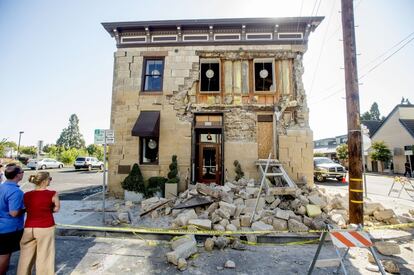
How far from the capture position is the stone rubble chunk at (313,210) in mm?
6863

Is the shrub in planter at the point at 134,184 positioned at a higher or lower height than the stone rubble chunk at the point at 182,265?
higher

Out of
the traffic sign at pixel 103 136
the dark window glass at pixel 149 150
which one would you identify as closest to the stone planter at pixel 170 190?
the dark window glass at pixel 149 150

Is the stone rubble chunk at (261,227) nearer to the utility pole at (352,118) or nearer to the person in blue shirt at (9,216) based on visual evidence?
the utility pole at (352,118)

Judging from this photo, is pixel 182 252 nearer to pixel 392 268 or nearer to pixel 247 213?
pixel 247 213

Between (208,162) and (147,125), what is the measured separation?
12.6ft

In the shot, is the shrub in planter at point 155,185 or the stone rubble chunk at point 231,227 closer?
the stone rubble chunk at point 231,227

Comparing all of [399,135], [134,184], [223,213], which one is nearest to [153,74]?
[134,184]

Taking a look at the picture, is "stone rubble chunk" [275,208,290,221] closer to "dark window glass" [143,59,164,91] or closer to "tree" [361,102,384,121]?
"dark window glass" [143,59,164,91]

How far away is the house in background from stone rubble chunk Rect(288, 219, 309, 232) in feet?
94.2

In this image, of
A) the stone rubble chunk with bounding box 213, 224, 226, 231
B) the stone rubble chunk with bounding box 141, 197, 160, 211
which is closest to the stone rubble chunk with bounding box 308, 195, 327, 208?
the stone rubble chunk with bounding box 213, 224, 226, 231

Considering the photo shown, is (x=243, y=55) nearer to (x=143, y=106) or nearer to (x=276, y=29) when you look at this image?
(x=276, y=29)

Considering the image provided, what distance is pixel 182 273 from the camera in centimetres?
422

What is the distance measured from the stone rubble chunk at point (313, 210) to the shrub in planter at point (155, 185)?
20.8 feet

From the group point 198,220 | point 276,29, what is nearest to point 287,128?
point 276,29
